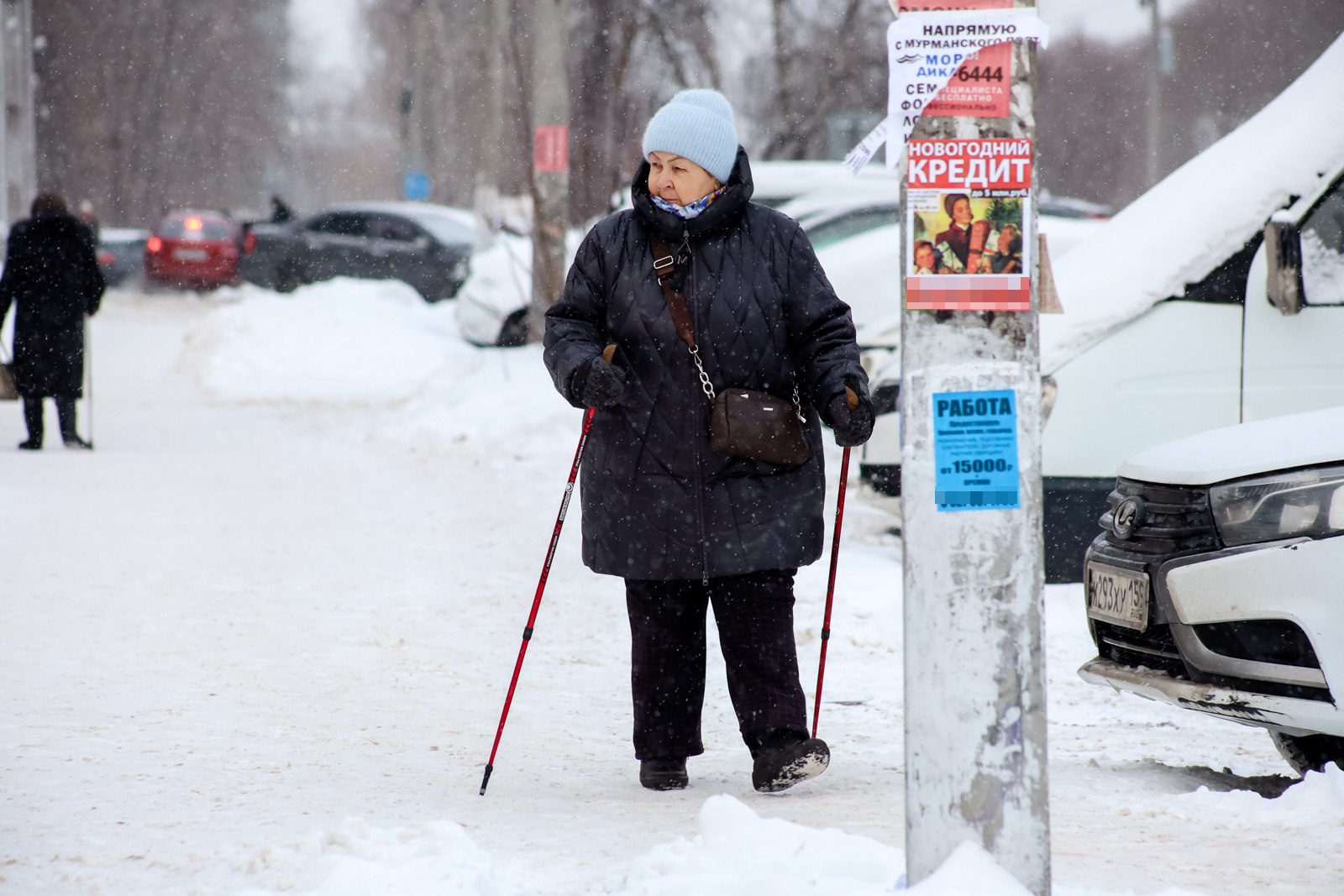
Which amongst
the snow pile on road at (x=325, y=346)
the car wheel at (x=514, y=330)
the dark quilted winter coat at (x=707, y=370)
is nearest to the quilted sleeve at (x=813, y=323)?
the dark quilted winter coat at (x=707, y=370)

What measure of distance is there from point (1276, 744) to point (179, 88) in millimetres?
60053

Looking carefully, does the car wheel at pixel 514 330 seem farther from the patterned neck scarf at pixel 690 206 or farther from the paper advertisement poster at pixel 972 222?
the paper advertisement poster at pixel 972 222

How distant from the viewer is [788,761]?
3900 mm

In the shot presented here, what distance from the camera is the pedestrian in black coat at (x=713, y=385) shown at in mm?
3875

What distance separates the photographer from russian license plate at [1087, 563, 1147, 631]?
4.14m

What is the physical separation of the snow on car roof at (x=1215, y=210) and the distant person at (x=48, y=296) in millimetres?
7251

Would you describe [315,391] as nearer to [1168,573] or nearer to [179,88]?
[1168,573]

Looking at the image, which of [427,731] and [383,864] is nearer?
[383,864]

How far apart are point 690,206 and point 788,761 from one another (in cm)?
138

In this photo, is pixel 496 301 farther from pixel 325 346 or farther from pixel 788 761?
pixel 788 761

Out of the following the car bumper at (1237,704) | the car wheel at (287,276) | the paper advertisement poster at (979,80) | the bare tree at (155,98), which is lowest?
the car bumper at (1237,704)

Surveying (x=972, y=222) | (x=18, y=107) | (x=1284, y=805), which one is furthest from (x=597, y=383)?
(x=18, y=107)

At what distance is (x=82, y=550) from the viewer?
775cm

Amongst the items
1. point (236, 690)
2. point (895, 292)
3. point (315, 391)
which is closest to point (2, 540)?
point (236, 690)
